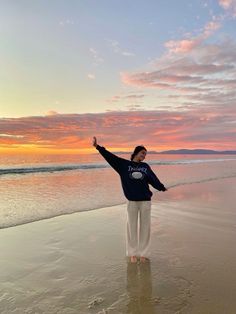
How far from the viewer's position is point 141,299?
4.95 metres

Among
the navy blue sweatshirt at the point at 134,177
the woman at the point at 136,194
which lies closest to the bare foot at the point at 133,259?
the woman at the point at 136,194

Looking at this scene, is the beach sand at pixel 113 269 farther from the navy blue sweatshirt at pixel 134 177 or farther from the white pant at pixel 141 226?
the navy blue sweatshirt at pixel 134 177

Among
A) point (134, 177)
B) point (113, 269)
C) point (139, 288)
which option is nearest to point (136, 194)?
point (134, 177)

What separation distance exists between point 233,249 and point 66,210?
6.43m

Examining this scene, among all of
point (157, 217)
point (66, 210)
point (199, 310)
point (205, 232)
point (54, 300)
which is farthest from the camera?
point (66, 210)

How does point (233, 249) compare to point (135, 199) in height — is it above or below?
below

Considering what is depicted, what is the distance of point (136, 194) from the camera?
21.9ft

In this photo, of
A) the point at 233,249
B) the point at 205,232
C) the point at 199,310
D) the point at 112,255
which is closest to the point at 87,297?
the point at 199,310

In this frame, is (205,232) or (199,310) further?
(205,232)

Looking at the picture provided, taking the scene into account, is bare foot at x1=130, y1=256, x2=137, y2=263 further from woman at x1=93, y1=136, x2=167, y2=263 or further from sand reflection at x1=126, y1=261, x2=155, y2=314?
sand reflection at x1=126, y1=261, x2=155, y2=314

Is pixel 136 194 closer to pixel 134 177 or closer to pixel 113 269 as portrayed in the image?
pixel 134 177

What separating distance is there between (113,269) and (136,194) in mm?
1387

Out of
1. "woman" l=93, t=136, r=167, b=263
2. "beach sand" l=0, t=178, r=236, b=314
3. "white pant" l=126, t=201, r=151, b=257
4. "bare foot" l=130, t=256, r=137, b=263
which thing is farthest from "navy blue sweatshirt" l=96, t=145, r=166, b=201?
"beach sand" l=0, t=178, r=236, b=314

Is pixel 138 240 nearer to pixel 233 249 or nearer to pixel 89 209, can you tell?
pixel 233 249
